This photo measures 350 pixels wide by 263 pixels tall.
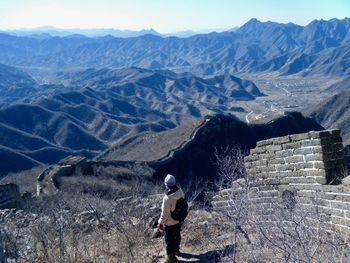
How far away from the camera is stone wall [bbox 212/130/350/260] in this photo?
621 cm

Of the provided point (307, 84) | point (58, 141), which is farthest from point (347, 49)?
point (58, 141)

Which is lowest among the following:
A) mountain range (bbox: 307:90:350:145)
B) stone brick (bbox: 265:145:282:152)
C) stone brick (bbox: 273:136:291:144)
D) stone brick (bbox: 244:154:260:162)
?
stone brick (bbox: 244:154:260:162)

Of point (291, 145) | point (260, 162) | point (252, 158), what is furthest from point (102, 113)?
point (291, 145)

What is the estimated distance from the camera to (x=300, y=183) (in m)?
7.04

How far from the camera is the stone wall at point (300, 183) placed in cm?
621

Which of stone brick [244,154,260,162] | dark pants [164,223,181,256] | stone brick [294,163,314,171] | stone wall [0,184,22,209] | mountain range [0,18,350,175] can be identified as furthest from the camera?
mountain range [0,18,350,175]

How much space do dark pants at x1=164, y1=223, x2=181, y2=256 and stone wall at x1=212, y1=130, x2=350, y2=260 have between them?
77cm

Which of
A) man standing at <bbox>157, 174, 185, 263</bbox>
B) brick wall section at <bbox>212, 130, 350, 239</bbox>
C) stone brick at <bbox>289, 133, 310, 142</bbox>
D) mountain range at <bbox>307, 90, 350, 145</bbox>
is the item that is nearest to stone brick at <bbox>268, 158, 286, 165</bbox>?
brick wall section at <bbox>212, 130, 350, 239</bbox>

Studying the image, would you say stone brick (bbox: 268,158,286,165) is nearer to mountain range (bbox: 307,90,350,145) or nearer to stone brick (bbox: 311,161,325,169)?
stone brick (bbox: 311,161,325,169)

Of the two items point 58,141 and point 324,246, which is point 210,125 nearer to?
point 324,246

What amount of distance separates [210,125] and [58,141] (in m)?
35.9

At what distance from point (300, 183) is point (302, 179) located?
0.07 m

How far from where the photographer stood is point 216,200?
348 inches

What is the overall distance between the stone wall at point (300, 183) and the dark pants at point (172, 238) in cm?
77
